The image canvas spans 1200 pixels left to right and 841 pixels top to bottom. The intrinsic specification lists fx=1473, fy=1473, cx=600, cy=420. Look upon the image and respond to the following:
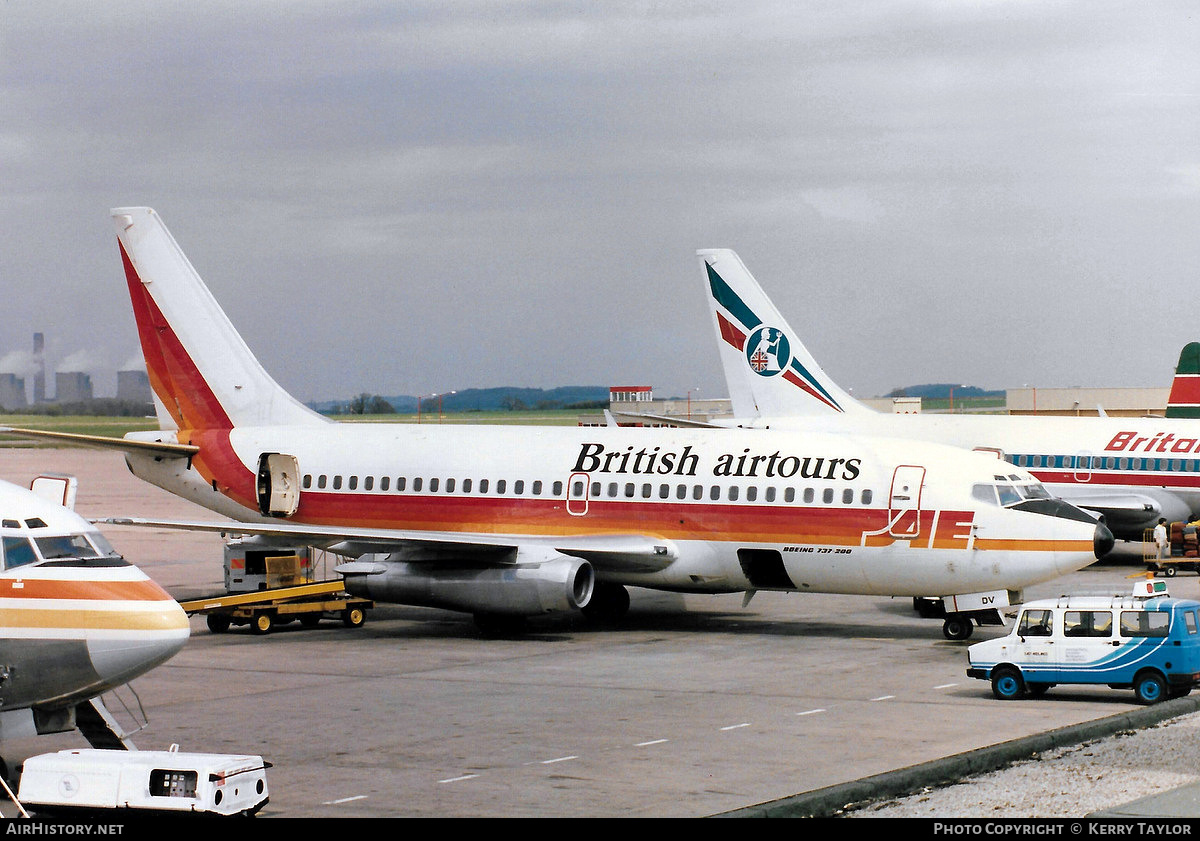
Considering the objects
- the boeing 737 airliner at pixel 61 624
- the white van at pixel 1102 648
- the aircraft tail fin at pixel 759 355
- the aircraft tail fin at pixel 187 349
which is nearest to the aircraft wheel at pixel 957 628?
the white van at pixel 1102 648

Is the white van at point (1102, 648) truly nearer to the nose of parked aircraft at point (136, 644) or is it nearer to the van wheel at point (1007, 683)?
the van wheel at point (1007, 683)

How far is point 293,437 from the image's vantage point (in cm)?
3469

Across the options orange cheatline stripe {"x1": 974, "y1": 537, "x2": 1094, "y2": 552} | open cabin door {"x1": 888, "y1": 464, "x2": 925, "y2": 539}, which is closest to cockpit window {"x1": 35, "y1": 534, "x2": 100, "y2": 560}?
open cabin door {"x1": 888, "y1": 464, "x2": 925, "y2": 539}

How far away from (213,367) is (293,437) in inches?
119

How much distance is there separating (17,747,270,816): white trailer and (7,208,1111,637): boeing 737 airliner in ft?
50.4

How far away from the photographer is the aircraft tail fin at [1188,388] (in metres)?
56.8

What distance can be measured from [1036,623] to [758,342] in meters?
26.4

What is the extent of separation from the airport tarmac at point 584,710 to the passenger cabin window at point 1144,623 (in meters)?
1.08

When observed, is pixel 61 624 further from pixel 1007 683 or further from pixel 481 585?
pixel 481 585

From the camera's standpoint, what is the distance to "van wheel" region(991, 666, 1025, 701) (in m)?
22.2

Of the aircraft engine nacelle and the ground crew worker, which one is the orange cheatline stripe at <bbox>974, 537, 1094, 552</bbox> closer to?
the aircraft engine nacelle

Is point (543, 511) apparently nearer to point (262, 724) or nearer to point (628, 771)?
point (262, 724)

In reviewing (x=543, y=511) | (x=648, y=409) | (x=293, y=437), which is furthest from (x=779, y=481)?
(x=648, y=409)

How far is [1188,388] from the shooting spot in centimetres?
5709
